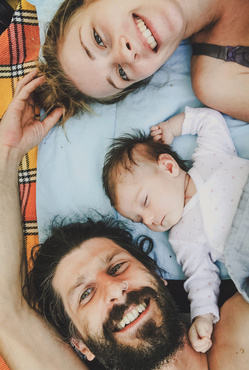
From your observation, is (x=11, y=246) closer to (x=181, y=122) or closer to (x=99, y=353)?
(x=99, y=353)

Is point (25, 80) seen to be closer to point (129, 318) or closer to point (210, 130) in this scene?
point (210, 130)

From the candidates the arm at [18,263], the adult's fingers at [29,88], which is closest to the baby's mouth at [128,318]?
the arm at [18,263]

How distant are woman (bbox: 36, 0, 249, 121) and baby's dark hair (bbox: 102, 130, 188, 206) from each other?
8.7 inches

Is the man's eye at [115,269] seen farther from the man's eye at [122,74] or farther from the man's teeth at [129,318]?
the man's eye at [122,74]

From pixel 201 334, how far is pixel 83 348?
43cm

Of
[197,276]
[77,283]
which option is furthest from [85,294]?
[197,276]

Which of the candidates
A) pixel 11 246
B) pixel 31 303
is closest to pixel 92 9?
pixel 11 246

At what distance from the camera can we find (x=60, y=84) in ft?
5.11

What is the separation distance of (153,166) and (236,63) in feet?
1.56

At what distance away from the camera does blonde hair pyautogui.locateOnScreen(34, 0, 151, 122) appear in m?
1.46

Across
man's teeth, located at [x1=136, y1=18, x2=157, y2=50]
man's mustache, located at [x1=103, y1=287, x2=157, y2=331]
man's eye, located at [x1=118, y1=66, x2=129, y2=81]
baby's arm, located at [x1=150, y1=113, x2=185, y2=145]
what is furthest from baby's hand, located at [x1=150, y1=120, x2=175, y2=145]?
man's mustache, located at [x1=103, y1=287, x2=157, y2=331]

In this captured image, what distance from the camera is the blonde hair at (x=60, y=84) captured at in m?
1.46

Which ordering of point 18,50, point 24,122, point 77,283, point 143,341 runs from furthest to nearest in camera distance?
1. point 18,50
2. point 24,122
3. point 77,283
4. point 143,341

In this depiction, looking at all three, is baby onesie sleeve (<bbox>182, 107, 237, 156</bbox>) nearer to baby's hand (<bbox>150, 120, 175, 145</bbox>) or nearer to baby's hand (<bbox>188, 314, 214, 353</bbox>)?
baby's hand (<bbox>150, 120, 175, 145</bbox>)
